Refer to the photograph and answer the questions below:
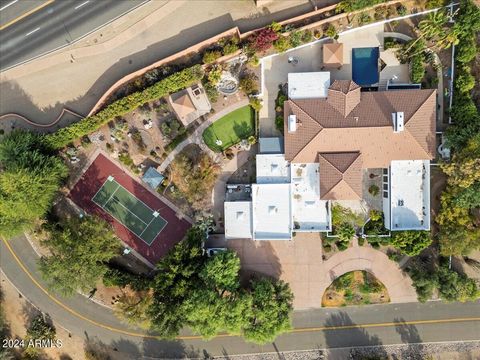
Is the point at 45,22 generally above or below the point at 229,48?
above

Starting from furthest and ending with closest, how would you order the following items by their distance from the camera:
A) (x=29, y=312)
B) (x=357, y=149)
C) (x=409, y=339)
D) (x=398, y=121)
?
(x=29, y=312)
(x=409, y=339)
(x=357, y=149)
(x=398, y=121)

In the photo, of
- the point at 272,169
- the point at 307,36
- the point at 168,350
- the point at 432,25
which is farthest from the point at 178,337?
the point at 432,25

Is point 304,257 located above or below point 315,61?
below

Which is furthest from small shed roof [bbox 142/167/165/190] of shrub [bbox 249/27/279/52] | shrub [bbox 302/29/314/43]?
shrub [bbox 302/29/314/43]

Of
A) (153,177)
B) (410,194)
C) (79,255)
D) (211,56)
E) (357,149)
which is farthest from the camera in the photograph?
(153,177)

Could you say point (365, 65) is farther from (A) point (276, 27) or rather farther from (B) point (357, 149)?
(A) point (276, 27)

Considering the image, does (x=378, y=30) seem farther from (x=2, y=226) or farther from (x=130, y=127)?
(x=2, y=226)

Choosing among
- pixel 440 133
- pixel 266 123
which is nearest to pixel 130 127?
pixel 266 123
